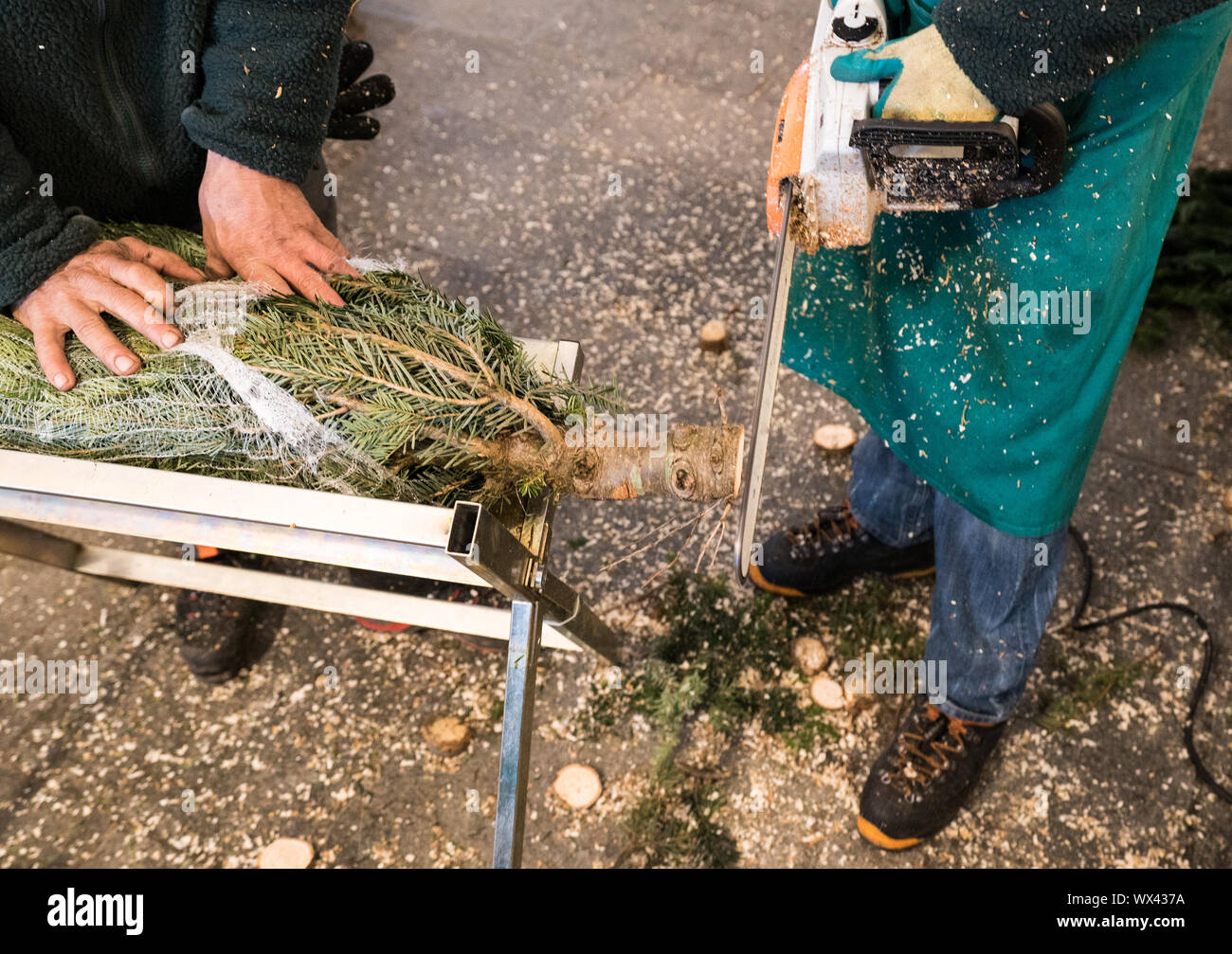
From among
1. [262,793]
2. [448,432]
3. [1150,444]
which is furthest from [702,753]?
[1150,444]

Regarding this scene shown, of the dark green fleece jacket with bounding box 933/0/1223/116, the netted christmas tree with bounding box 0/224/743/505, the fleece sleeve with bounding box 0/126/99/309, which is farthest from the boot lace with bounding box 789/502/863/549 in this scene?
the fleece sleeve with bounding box 0/126/99/309

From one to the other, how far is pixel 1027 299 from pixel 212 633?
1980 mm

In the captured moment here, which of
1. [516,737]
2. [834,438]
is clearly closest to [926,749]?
[834,438]

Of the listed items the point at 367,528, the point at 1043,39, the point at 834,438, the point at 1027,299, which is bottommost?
the point at 834,438

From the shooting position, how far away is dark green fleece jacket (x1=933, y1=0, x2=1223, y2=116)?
1039 millimetres

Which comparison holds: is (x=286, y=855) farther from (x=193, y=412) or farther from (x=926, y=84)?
(x=926, y=84)

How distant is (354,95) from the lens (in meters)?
1.74

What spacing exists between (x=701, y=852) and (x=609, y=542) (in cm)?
84

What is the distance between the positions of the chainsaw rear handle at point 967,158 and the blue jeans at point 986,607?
2.22 feet

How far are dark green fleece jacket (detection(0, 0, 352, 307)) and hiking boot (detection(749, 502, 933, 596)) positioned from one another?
1430 mm

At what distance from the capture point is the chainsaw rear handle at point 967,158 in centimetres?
110

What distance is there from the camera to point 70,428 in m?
1.28

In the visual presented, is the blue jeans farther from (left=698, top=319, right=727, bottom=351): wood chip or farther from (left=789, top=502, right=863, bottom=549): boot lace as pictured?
(left=698, top=319, right=727, bottom=351): wood chip
